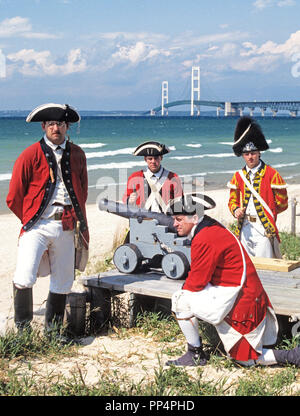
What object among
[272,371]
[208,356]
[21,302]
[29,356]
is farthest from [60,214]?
[272,371]

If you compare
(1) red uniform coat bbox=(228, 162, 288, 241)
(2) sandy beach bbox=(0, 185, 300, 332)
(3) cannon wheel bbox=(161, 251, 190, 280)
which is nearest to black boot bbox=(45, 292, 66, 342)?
(2) sandy beach bbox=(0, 185, 300, 332)

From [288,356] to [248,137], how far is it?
204cm

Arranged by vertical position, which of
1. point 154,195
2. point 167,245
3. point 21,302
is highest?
point 154,195

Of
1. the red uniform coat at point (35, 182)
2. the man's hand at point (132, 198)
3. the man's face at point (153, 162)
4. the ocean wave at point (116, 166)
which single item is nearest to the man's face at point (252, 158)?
the man's face at point (153, 162)

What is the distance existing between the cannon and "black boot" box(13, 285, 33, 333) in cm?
108

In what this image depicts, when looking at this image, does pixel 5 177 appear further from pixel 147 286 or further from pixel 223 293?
pixel 223 293

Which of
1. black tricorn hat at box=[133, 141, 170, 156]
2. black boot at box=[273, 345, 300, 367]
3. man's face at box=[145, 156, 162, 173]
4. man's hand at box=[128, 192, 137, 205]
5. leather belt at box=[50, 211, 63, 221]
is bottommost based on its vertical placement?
black boot at box=[273, 345, 300, 367]

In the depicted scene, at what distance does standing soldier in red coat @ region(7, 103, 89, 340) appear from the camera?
188 inches

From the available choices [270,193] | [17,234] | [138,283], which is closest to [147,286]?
[138,283]

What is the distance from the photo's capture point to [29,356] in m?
4.66

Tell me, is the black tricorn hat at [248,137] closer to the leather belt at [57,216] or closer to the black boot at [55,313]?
the leather belt at [57,216]

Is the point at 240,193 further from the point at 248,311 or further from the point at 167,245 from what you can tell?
the point at 248,311

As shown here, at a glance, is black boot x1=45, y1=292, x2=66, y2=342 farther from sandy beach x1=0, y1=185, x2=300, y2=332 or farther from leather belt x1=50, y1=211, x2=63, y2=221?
leather belt x1=50, y1=211, x2=63, y2=221
